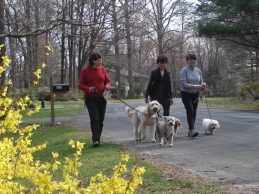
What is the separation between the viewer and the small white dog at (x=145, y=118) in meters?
11.4

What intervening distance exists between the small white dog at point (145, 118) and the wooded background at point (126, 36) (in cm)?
264

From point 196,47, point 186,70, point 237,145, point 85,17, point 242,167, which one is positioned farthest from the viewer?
point 196,47

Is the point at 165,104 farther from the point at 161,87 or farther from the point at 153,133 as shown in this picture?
the point at 153,133

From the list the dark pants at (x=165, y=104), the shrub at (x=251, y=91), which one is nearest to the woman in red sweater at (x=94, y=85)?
the dark pants at (x=165, y=104)

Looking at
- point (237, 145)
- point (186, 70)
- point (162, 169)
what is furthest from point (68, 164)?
point (186, 70)

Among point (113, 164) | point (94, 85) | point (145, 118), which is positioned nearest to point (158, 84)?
point (145, 118)

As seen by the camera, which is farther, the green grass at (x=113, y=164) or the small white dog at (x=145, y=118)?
the small white dog at (x=145, y=118)

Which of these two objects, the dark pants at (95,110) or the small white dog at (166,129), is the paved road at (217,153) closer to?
the small white dog at (166,129)

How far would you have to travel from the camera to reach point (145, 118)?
11.7 meters

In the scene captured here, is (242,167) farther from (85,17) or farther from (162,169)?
(85,17)

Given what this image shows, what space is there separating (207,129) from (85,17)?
595cm

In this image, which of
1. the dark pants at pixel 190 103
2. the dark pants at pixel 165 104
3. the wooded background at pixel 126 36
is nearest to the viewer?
→ the dark pants at pixel 165 104

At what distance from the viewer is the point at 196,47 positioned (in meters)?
89.2

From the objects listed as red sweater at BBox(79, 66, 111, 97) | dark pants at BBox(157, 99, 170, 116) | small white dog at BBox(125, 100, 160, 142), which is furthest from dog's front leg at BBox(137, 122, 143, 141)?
red sweater at BBox(79, 66, 111, 97)
